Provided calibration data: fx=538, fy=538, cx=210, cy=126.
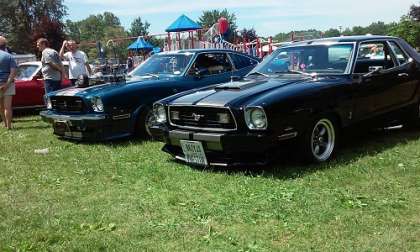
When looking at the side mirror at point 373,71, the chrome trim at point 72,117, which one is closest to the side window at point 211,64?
the chrome trim at point 72,117

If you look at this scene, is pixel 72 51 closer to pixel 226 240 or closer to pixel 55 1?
pixel 226 240

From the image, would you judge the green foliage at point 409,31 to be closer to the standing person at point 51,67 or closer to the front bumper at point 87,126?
the standing person at point 51,67

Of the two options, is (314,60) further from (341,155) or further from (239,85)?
(341,155)

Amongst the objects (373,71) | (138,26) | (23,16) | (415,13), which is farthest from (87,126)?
(138,26)

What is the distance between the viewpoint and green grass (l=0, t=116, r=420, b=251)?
387 cm

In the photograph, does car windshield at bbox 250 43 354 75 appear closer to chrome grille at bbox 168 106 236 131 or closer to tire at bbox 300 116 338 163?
tire at bbox 300 116 338 163

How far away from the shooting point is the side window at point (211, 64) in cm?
878

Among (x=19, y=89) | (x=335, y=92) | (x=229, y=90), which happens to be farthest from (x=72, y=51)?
(x=335, y=92)

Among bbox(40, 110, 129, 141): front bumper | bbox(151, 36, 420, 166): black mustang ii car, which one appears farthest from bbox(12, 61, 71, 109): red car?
bbox(151, 36, 420, 166): black mustang ii car

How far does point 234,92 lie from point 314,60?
134cm

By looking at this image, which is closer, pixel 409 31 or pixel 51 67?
pixel 51 67

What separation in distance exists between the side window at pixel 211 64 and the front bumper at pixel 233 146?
2756mm

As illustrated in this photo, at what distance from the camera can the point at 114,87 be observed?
809 centimetres

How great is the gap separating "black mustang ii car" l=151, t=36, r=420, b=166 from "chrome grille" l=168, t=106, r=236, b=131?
0.01 meters
